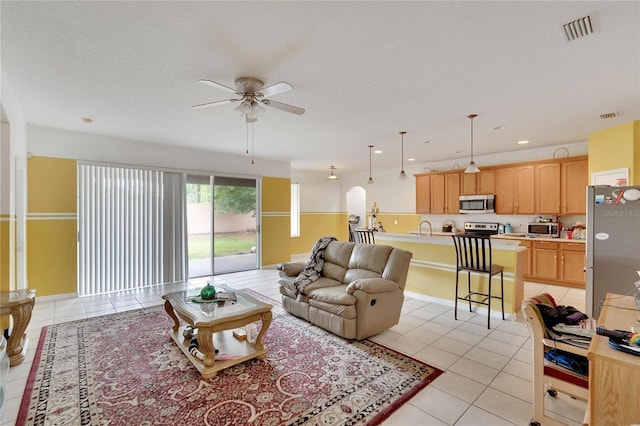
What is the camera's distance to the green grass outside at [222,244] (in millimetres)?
6082

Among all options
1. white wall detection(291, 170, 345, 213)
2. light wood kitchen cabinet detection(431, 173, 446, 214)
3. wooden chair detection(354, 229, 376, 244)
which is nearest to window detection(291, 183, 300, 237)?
white wall detection(291, 170, 345, 213)

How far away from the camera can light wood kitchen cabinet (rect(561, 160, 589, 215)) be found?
5.16 metres

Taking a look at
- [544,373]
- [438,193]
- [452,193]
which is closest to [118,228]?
[544,373]

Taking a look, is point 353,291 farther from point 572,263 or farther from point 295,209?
point 295,209

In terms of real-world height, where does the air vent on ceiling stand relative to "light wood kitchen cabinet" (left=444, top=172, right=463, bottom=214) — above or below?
above

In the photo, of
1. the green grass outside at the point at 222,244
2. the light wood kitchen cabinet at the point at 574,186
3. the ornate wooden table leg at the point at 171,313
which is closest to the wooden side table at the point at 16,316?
the ornate wooden table leg at the point at 171,313

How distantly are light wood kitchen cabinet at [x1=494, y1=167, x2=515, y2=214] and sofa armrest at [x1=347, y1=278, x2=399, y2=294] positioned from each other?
4353mm

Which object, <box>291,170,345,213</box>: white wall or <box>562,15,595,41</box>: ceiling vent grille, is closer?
<box>562,15,595,41</box>: ceiling vent grille

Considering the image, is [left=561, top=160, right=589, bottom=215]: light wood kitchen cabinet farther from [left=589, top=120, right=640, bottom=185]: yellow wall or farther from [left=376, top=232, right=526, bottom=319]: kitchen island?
[left=376, top=232, right=526, bottom=319]: kitchen island

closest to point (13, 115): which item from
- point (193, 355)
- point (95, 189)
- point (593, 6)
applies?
point (95, 189)

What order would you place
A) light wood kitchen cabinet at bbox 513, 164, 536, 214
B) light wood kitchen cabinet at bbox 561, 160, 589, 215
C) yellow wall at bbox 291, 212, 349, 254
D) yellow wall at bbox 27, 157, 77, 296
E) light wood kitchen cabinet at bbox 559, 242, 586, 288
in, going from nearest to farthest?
yellow wall at bbox 27, 157, 77, 296 < light wood kitchen cabinet at bbox 559, 242, 586, 288 < light wood kitchen cabinet at bbox 561, 160, 589, 215 < light wood kitchen cabinet at bbox 513, 164, 536, 214 < yellow wall at bbox 291, 212, 349, 254

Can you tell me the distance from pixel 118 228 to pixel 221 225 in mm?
1897

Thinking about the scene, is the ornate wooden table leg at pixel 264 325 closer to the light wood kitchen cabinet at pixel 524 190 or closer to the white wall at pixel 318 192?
the light wood kitchen cabinet at pixel 524 190

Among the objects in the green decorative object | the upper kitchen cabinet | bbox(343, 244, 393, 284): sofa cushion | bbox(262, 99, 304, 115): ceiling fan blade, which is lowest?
the green decorative object
